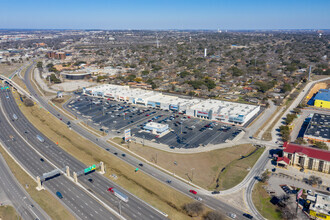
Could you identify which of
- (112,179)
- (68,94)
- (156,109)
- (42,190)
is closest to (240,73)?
(156,109)

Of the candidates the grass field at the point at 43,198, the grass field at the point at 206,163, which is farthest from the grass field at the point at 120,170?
the grass field at the point at 43,198

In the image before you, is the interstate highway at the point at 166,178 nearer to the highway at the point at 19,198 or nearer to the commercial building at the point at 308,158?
the commercial building at the point at 308,158

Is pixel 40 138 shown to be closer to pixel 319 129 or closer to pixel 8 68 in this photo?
pixel 319 129

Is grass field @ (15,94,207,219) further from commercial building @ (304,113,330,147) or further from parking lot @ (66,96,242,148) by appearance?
commercial building @ (304,113,330,147)

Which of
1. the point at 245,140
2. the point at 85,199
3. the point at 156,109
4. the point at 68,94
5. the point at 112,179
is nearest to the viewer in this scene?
the point at 85,199

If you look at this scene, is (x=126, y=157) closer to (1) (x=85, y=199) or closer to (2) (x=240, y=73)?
(1) (x=85, y=199)
